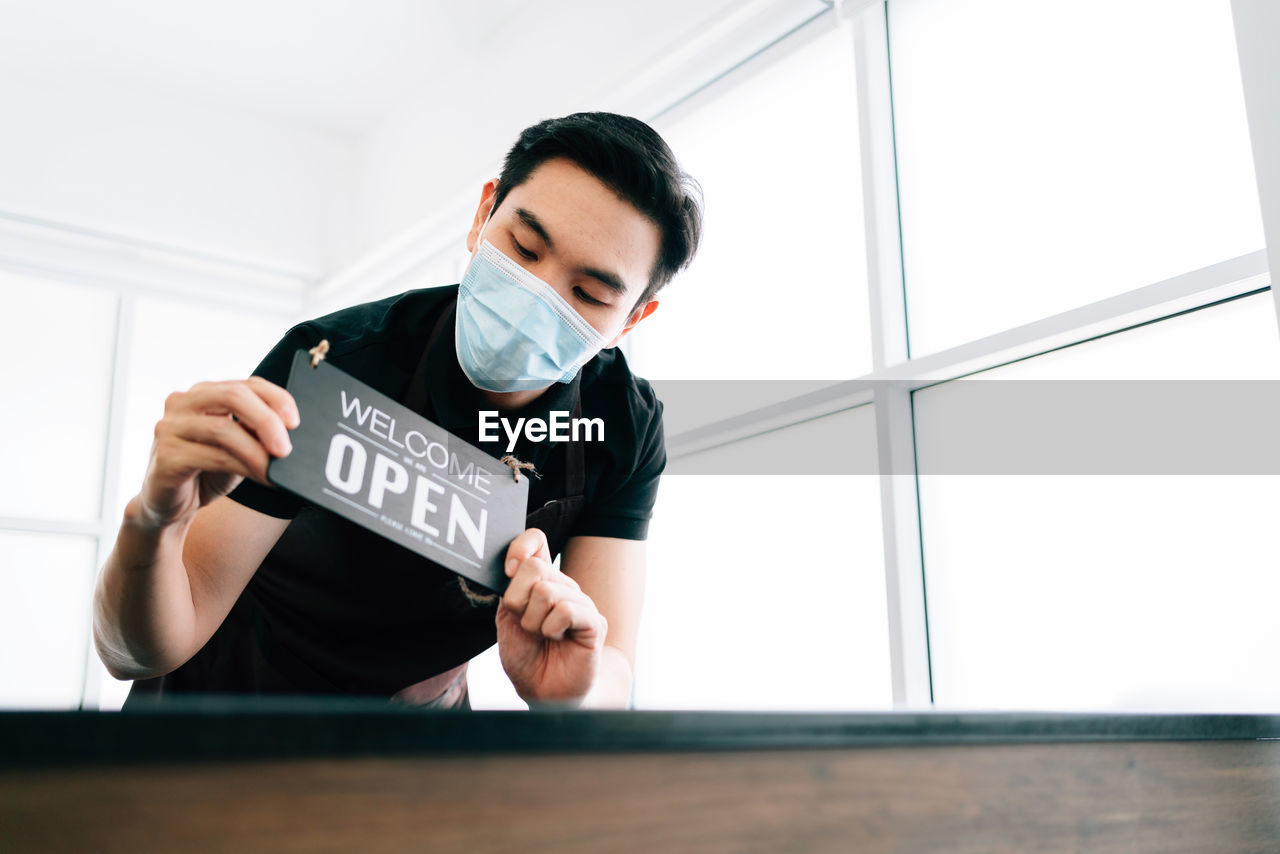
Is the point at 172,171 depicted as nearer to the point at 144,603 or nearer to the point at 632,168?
the point at 632,168

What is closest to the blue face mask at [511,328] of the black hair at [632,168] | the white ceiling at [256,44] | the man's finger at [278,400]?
the black hair at [632,168]

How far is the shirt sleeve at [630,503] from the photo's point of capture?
1262 millimetres

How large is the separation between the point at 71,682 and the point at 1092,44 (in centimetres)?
367

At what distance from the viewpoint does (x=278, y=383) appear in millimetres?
1067

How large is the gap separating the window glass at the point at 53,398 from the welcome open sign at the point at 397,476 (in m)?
3.25

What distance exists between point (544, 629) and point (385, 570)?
36 cm

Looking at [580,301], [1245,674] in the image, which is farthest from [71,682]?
[1245,674]

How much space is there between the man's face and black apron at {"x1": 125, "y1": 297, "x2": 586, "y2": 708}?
5.4 inches

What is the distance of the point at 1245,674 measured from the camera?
4.59 ft

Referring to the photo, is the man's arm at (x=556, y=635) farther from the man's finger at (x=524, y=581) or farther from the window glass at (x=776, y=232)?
the window glass at (x=776, y=232)

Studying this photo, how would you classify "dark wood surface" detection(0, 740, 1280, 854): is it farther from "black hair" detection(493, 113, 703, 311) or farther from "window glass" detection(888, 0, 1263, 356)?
"window glass" detection(888, 0, 1263, 356)

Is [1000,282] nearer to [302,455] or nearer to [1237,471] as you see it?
[1237,471]

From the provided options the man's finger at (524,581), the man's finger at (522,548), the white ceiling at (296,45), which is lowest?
the man's finger at (524,581)
